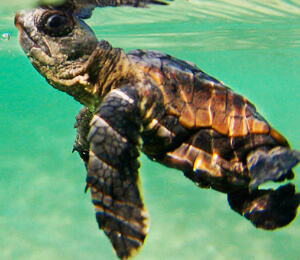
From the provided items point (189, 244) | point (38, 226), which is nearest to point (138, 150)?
point (189, 244)

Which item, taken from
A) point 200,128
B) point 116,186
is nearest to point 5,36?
point 200,128

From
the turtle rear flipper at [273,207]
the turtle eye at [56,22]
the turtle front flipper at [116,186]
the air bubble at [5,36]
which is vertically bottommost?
the air bubble at [5,36]

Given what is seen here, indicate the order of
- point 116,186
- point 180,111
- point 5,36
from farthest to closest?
point 5,36 < point 180,111 < point 116,186

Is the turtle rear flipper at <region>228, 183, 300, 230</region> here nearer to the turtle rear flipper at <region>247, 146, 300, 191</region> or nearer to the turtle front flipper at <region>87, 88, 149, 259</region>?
the turtle rear flipper at <region>247, 146, 300, 191</region>

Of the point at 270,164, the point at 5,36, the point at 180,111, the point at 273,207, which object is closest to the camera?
the point at 270,164

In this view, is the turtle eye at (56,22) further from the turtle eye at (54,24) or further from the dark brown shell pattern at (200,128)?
the dark brown shell pattern at (200,128)

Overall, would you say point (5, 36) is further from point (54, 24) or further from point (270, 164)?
point (270, 164)

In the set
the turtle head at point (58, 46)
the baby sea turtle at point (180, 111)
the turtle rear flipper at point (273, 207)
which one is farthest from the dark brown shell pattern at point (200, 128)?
the turtle head at point (58, 46)
